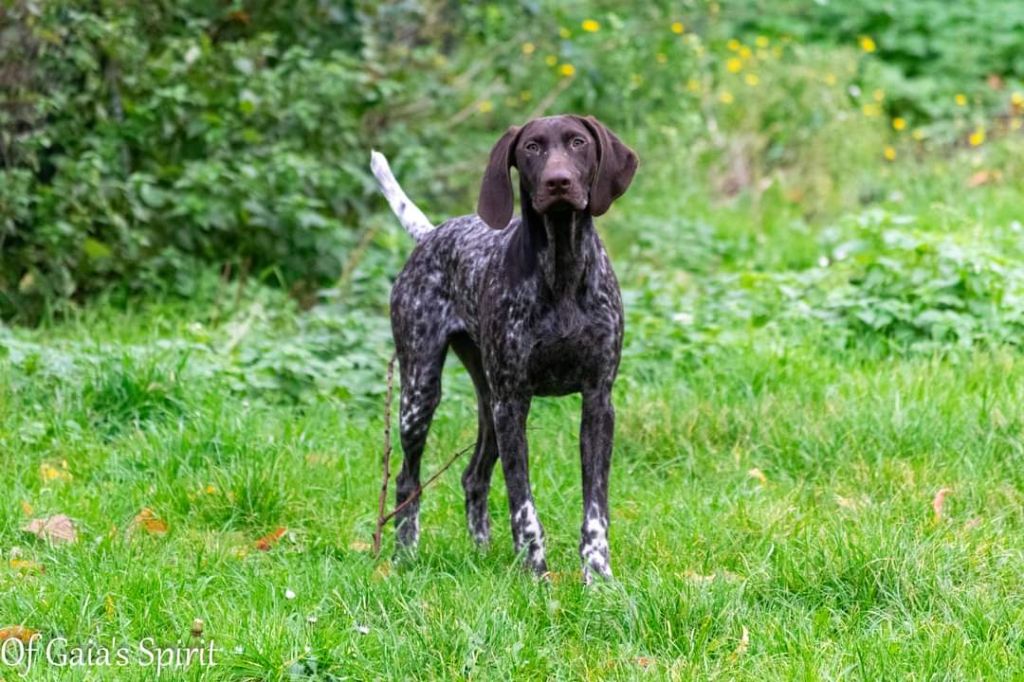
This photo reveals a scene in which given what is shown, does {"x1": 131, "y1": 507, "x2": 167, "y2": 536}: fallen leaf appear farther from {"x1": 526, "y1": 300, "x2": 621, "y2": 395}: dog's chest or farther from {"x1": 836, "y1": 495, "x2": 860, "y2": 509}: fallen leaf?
{"x1": 836, "y1": 495, "x2": 860, "y2": 509}: fallen leaf

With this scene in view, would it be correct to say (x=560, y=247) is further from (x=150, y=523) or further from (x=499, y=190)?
(x=150, y=523)

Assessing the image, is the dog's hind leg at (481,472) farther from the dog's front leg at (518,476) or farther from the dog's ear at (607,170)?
the dog's ear at (607,170)

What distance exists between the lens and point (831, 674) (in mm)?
3660

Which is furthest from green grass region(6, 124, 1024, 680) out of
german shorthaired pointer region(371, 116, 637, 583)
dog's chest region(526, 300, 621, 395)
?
dog's chest region(526, 300, 621, 395)

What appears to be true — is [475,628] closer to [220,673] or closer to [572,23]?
[220,673]

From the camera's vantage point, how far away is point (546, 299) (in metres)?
4.48

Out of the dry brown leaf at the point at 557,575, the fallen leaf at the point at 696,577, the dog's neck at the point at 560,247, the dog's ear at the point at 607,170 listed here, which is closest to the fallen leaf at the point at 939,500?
the fallen leaf at the point at 696,577

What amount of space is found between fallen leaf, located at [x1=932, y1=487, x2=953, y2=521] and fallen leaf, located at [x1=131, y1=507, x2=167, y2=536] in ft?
8.91

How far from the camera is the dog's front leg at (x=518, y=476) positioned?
4.54 meters

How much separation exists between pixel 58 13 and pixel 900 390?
4742 mm

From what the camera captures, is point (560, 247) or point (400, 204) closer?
point (560, 247)

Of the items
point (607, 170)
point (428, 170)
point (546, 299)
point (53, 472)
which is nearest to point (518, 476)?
point (546, 299)

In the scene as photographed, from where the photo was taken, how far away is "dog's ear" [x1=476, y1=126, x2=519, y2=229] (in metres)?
4.39

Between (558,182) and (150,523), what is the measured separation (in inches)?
79.1
